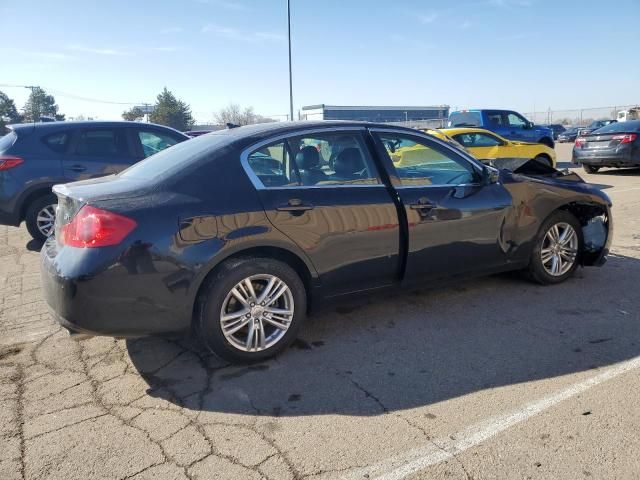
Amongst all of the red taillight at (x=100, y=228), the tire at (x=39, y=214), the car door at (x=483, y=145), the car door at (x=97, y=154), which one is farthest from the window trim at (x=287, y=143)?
the car door at (x=483, y=145)

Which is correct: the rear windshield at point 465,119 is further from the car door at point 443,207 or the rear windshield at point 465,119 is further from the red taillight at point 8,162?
the red taillight at point 8,162

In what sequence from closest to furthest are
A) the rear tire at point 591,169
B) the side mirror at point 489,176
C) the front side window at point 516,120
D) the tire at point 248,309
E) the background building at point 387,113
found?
the tire at point 248,309
the side mirror at point 489,176
the rear tire at point 591,169
the front side window at point 516,120
the background building at point 387,113

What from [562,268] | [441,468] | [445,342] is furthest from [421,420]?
[562,268]

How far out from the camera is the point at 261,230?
3201 millimetres

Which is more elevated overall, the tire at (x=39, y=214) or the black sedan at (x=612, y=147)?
the black sedan at (x=612, y=147)

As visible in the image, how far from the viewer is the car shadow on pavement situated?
2.93 metres

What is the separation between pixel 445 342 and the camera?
3.61 meters

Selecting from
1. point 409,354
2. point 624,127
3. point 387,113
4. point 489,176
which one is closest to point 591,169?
point 624,127

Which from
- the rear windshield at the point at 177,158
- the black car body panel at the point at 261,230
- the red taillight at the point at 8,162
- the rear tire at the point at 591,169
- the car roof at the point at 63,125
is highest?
the car roof at the point at 63,125

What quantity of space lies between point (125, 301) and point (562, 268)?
396 centimetres

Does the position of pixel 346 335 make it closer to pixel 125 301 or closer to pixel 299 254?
pixel 299 254

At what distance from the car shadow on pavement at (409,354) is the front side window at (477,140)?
7789 mm

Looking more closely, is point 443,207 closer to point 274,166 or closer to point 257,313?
point 274,166

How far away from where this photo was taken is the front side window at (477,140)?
11805mm
